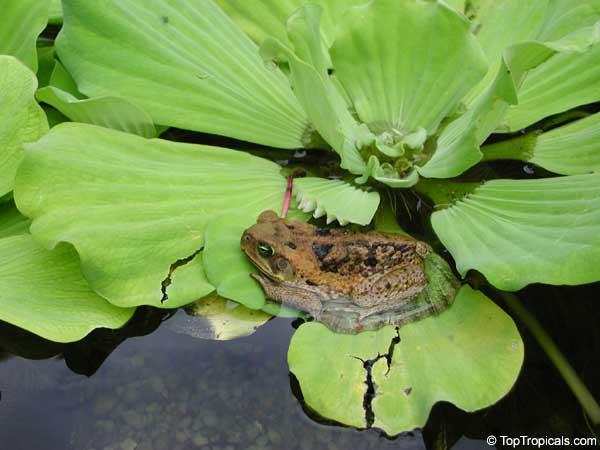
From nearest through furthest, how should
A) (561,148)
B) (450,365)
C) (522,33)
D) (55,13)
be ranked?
(450,365), (561,148), (522,33), (55,13)

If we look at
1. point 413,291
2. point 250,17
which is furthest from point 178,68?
point 413,291

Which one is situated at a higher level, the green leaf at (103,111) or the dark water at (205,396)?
the green leaf at (103,111)

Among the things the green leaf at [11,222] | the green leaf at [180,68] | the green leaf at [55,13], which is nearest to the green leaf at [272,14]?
the green leaf at [180,68]

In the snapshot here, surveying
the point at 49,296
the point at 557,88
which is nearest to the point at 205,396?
the point at 49,296

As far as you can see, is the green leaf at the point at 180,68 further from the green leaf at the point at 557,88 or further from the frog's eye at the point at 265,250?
the green leaf at the point at 557,88

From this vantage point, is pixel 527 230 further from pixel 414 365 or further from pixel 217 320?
pixel 217 320

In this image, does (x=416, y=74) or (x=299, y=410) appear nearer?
(x=299, y=410)

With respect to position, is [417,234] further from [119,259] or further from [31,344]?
[31,344]
